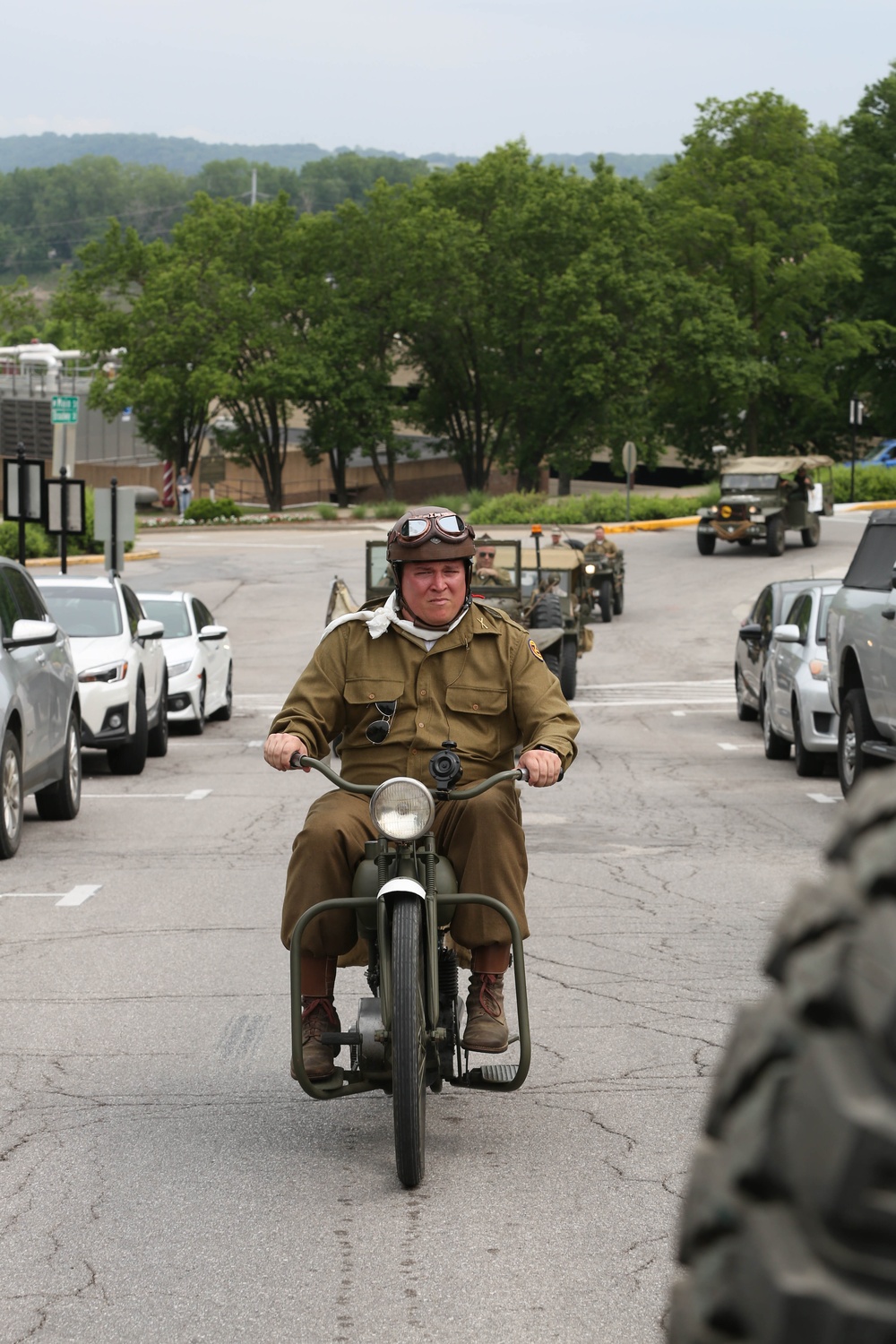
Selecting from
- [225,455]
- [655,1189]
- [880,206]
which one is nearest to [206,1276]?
[655,1189]

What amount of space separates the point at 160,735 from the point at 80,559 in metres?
25.6

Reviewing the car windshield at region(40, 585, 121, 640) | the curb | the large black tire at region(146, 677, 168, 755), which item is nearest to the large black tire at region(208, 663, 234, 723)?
the large black tire at region(146, 677, 168, 755)

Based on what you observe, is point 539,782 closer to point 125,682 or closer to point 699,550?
point 125,682

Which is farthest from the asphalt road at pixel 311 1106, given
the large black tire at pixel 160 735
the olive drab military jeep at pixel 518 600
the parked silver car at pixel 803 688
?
the olive drab military jeep at pixel 518 600

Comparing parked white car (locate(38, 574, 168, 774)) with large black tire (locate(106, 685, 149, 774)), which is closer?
parked white car (locate(38, 574, 168, 774))

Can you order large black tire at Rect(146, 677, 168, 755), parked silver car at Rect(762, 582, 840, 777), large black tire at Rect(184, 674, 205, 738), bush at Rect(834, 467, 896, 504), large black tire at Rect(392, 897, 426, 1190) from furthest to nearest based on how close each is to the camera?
1. bush at Rect(834, 467, 896, 504)
2. large black tire at Rect(184, 674, 205, 738)
3. large black tire at Rect(146, 677, 168, 755)
4. parked silver car at Rect(762, 582, 840, 777)
5. large black tire at Rect(392, 897, 426, 1190)

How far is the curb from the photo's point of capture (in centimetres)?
4056

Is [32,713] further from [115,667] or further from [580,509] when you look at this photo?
[580,509]

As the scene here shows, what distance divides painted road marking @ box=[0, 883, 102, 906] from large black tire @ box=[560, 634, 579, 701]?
41.4 ft

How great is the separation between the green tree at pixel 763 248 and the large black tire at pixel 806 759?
54.0 metres

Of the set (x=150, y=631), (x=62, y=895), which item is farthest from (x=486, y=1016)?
(x=150, y=631)

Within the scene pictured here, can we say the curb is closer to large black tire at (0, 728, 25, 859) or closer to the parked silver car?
the parked silver car

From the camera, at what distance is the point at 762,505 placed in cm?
4756

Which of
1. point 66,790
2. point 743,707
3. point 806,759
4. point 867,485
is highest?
point 867,485
